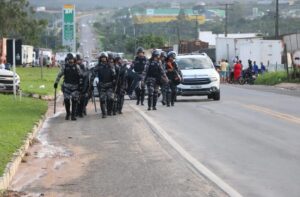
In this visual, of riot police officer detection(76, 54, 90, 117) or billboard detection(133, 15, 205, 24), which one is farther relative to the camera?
billboard detection(133, 15, 205, 24)

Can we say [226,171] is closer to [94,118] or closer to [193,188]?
[193,188]

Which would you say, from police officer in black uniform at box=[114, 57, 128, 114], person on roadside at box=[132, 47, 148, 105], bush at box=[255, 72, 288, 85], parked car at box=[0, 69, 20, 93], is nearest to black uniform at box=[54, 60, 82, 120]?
police officer in black uniform at box=[114, 57, 128, 114]

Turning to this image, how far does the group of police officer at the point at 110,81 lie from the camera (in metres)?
21.9

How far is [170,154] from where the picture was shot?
13922 mm

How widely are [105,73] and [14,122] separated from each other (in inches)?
186

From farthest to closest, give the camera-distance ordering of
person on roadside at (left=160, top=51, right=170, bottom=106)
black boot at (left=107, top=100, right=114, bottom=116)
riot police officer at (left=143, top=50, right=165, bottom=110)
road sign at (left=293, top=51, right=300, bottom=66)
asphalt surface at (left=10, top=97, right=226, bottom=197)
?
road sign at (left=293, top=51, right=300, bottom=66)
person on roadside at (left=160, top=51, right=170, bottom=106)
riot police officer at (left=143, top=50, right=165, bottom=110)
black boot at (left=107, top=100, right=114, bottom=116)
asphalt surface at (left=10, top=97, right=226, bottom=197)

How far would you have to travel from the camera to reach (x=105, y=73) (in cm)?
2266

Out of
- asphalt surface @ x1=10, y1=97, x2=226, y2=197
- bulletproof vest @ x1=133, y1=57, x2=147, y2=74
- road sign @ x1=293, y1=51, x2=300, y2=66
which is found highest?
road sign @ x1=293, y1=51, x2=300, y2=66

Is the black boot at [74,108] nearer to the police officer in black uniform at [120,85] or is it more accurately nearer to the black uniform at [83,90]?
the black uniform at [83,90]

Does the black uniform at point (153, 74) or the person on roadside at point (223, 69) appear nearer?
the black uniform at point (153, 74)

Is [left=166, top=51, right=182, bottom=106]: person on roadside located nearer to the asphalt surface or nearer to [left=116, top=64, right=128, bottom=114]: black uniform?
[left=116, top=64, right=128, bottom=114]: black uniform

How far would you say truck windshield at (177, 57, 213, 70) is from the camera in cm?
2994

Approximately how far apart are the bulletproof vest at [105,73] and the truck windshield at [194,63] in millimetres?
7640

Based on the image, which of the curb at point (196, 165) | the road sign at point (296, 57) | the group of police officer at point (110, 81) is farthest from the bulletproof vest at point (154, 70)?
the road sign at point (296, 57)
